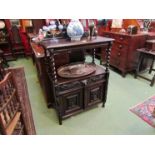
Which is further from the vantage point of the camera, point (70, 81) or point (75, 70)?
Result: point (75, 70)

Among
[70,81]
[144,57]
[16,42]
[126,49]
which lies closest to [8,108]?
[70,81]

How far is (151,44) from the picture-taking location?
279cm

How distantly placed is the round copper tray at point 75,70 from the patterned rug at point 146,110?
0.97 meters

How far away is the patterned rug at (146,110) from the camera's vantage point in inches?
76.7

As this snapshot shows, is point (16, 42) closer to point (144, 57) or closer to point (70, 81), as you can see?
point (70, 81)

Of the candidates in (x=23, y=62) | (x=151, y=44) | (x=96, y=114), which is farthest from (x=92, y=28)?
(x=23, y=62)

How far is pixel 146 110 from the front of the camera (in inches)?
83.8

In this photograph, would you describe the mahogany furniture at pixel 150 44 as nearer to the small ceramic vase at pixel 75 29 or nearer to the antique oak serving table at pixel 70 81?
the antique oak serving table at pixel 70 81

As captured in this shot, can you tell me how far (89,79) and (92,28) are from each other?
680 mm

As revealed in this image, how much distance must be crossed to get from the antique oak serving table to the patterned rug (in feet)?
1.81

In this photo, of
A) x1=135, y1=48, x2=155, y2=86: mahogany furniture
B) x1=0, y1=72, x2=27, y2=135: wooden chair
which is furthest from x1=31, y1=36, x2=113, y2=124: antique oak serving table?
x1=135, y1=48, x2=155, y2=86: mahogany furniture

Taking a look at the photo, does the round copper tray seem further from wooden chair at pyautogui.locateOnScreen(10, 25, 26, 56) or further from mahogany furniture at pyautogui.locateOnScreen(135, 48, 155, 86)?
wooden chair at pyautogui.locateOnScreen(10, 25, 26, 56)

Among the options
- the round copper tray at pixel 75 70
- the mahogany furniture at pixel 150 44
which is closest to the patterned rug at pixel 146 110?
the round copper tray at pixel 75 70

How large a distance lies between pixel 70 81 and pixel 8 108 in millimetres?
756
